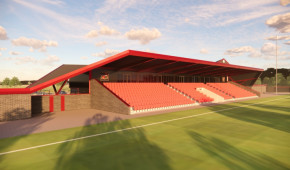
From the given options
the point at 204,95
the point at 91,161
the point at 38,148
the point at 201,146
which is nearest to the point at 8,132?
the point at 38,148

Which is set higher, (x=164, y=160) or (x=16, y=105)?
(x=16, y=105)

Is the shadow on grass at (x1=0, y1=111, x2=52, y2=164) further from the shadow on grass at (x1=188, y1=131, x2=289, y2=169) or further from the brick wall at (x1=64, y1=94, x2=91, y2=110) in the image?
the shadow on grass at (x1=188, y1=131, x2=289, y2=169)

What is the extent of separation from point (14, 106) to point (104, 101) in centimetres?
779

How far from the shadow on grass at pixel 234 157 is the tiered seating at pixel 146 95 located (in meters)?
9.81

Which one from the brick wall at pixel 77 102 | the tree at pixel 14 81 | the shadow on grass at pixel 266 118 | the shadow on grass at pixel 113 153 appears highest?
the tree at pixel 14 81

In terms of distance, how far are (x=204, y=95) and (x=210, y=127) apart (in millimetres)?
17911

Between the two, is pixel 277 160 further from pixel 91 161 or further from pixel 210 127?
pixel 91 161

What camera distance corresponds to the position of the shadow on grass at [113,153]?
18.9ft

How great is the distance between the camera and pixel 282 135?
362 inches

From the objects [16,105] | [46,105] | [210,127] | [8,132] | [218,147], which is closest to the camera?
[218,147]

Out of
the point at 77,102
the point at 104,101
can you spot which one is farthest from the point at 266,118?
the point at 77,102

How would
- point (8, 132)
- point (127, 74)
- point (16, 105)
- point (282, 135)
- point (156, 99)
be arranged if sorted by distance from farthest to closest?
point (127, 74), point (156, 99), point (16, 105), point (8, 132), point (282, 135)

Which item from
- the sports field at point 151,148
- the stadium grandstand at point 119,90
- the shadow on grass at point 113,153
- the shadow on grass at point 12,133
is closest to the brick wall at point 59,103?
the stadium grandstand at point 119,90

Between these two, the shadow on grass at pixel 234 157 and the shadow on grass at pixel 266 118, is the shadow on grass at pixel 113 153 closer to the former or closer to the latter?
the shadow on grass at pixel 234 157
